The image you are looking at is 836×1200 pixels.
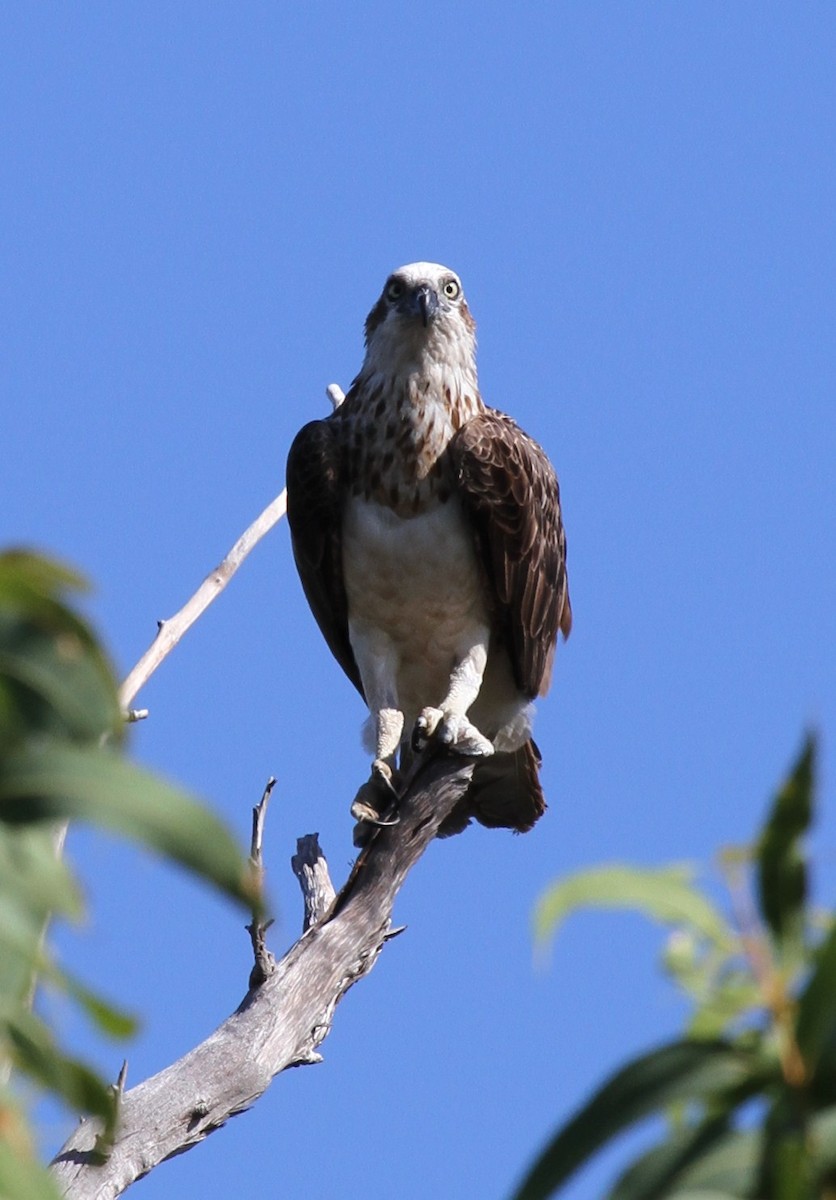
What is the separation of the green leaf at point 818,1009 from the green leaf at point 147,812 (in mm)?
445

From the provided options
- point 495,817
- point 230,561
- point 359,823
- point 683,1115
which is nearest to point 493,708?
point 495,817

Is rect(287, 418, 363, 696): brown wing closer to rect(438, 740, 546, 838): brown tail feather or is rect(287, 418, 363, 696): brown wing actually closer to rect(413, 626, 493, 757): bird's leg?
rect(413, 626, 493, 757): bird's leg

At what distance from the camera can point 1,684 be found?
159 centimetres

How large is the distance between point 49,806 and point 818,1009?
0.65 meters

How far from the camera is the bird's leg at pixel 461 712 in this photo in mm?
6246

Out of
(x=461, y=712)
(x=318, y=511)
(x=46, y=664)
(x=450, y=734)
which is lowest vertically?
(x=46, y=664)

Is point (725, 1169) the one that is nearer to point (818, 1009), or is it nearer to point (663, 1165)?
point (663, 1165)

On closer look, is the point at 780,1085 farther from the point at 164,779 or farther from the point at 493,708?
the point at 493,708

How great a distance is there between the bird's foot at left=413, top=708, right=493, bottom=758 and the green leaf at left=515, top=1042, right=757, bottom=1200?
472 centimetres

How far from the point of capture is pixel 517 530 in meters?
6.83

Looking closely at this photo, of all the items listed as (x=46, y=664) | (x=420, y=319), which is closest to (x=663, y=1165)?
(x=46, y=664)

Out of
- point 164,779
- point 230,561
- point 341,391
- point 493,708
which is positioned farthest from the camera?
point 341,391

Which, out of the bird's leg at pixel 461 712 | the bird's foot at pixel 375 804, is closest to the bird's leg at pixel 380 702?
the bird's foot at pixel 375 804

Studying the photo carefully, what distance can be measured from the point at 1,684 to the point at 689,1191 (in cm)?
74
